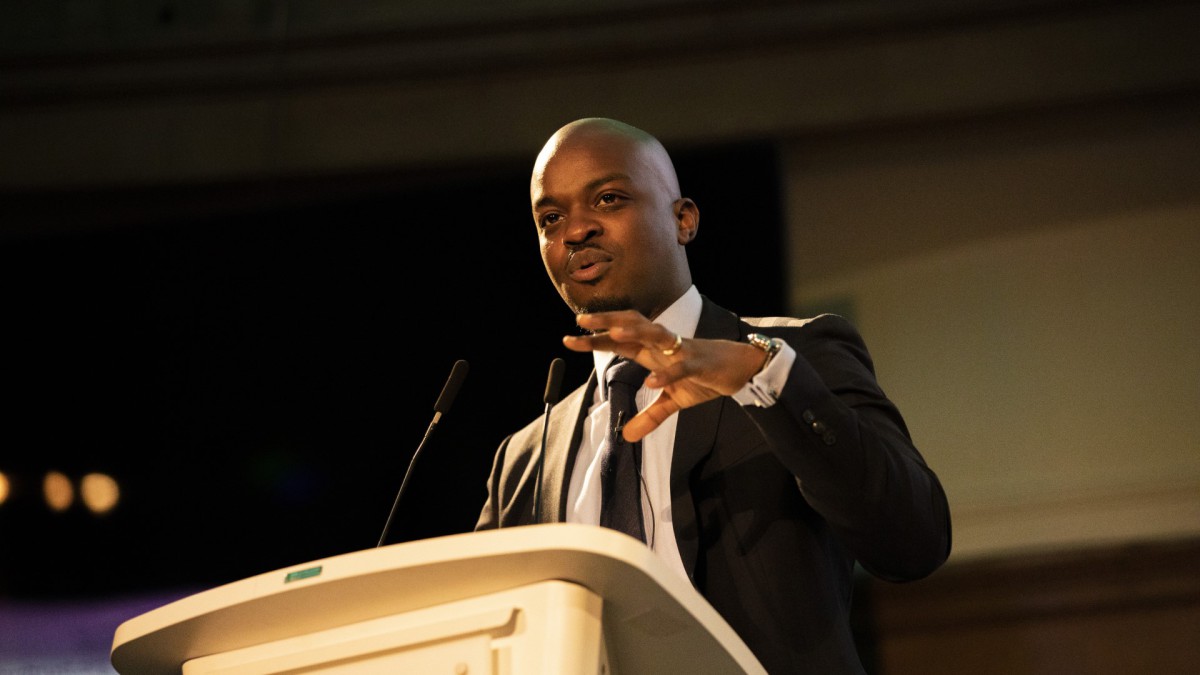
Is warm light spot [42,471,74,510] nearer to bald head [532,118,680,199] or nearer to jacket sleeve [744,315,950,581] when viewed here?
bald head [532,118,680,199]

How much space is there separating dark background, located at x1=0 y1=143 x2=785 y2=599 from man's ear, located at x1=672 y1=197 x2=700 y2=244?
5.26ft

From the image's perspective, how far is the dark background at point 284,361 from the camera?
395cm

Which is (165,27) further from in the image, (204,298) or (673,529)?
(673,529)

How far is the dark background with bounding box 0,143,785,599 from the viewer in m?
3.95

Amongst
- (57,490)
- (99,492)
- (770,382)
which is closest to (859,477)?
(770,382)

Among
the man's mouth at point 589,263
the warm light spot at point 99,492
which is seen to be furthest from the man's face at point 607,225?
the warm light spot at point 99,492

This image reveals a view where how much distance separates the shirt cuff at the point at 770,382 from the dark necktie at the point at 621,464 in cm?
39

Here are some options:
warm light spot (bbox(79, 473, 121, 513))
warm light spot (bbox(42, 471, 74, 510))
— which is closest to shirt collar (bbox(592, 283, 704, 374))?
warm light spot (bbox(79, 473, 121, 513))

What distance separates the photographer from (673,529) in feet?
5.57

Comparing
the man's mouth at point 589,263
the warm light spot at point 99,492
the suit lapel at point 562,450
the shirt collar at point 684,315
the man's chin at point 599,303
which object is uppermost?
the man's mouth at point 589,263

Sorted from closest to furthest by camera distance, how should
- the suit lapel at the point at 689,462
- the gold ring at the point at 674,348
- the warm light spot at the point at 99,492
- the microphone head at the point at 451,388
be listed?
the gold ring at the point at 674,348
the suit lapel at the point at 689,462
the microphone head at the point at 451,388
the warm light spot at the point at 99,492

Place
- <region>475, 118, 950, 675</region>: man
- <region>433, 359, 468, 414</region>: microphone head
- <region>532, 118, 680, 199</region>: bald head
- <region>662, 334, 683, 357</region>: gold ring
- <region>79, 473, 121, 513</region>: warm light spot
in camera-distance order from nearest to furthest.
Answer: <region>662, 334, 683, 357</region>: gold ring → <region>475, 118, 950, 675</region>: man → <region>433, 359, 468, 414</region>: microphone head → <region>532, 118, 680, 199</region>: bald head → <region>79, 473, 121, 513</region>: warm light spot

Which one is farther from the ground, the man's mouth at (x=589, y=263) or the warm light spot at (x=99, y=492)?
the man's mouth at (x=589, y=263)

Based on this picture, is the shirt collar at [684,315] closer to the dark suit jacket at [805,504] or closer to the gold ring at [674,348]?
the dark suit jacket at [805,504]
